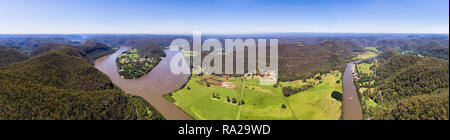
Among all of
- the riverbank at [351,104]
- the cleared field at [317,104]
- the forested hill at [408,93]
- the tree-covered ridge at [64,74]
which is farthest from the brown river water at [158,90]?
the forested hill at [408,93]

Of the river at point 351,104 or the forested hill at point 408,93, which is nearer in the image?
the forested hill at point 408,93

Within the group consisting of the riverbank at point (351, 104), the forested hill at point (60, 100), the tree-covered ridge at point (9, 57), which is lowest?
the riverbank at point (351, 104)

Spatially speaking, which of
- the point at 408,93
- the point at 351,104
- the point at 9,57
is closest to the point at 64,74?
the point at 9,57

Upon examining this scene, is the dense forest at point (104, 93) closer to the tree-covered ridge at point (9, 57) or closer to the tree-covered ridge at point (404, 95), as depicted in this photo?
the tree-covered ridge at point (404, 95)

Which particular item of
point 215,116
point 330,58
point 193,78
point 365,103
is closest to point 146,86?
point 193,78

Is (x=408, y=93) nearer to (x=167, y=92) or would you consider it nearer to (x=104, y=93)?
(x=167, y=92)

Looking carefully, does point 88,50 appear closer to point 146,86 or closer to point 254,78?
point 146,86

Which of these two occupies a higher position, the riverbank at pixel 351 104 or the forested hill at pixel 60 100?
the forested hill at pixel 60 100
